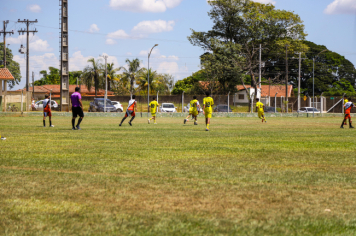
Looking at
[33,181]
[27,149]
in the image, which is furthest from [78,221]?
[27,149]

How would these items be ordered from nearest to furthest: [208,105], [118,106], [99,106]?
[208,105] < [99,106] < [118,106]

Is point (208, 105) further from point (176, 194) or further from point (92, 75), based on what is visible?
point (92, 75)

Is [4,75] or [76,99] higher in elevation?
[4,75]

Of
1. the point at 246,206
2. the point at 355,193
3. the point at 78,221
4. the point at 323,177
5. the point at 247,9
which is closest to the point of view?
the point at 78,221

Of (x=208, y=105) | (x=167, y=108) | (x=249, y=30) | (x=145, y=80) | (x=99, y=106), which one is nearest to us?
(x=208, y=105)

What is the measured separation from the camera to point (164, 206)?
15.3ft

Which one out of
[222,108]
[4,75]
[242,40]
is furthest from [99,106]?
[242,40]

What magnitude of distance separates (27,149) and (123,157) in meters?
2.88

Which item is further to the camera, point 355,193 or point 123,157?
point 123,157

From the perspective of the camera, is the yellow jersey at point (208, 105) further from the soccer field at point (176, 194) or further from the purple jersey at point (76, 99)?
the soccer field at point (176, 194)

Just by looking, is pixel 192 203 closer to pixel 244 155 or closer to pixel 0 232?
pixel 0 232

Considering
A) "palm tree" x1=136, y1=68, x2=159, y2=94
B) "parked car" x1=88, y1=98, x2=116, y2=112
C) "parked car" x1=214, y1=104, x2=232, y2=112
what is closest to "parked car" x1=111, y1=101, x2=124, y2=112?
"parked car" x1=88, y1=98, x2=116, y2=112

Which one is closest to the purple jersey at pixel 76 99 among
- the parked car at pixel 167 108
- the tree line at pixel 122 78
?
the parked car at pixel 167 108

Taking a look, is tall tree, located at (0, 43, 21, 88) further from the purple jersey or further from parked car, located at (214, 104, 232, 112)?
the purple jersey
